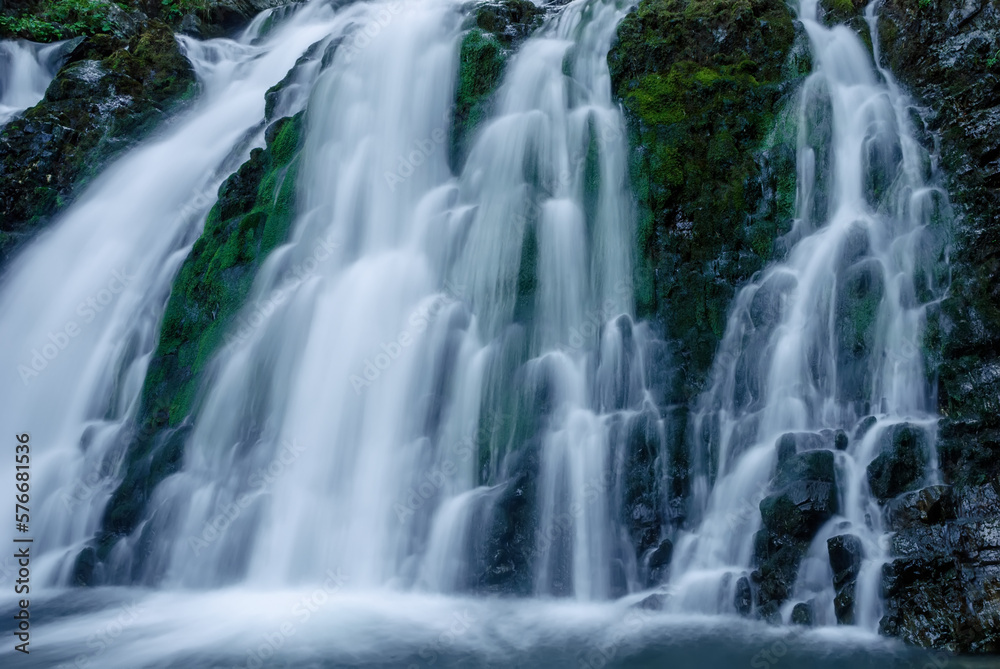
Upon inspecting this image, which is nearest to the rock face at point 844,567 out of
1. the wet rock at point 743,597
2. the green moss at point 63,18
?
the wet rock at point 743,597

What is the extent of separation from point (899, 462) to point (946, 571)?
1097mm

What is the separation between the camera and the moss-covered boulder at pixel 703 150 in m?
9.10

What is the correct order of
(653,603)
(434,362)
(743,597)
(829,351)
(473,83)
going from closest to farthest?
(743,597)
(653,603)
(829,351)
(434,362)
(473,83)

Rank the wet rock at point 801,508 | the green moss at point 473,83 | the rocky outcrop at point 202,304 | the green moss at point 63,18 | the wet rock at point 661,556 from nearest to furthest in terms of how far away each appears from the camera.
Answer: the wet rock at point 801,508 < the wet rock at point 661,556 < the rocky outcrop at point 202,304 < the green moss at point 473,83 < the green moss at point 63,18

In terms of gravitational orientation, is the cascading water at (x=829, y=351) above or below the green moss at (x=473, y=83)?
below

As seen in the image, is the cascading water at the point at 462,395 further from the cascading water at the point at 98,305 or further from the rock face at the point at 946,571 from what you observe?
the rock face at the point at 946,571

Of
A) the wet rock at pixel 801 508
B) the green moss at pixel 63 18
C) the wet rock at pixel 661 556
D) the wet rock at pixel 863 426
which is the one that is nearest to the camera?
the wet rock at pixel 801 508

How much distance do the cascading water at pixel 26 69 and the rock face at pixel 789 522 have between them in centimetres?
1715

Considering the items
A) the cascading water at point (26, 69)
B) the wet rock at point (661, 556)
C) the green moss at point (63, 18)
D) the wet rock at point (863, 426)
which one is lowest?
the wet rock at point (661, 556)

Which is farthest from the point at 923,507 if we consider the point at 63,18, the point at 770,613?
the point at 63,18

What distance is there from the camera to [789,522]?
6.93 metres

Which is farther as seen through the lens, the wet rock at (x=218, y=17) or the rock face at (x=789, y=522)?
the wet rock at (x=218, y=17)

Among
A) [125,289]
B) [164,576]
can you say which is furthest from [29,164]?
[164,576]

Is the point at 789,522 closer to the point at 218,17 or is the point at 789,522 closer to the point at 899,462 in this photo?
the point at 899,462
